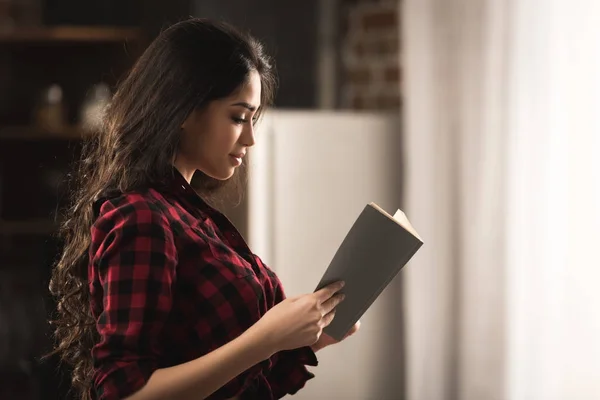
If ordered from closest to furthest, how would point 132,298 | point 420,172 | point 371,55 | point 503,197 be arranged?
point 132,298 < point 503,197 < point 420,172 < point 371,55

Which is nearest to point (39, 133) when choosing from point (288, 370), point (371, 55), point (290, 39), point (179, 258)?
point (290, 39)

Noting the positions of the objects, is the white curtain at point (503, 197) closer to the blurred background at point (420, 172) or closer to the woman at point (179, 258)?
the blurred background at point (420, 172)

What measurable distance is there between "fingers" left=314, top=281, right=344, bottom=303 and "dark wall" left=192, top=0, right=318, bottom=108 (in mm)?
2270

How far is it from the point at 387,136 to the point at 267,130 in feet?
1.48

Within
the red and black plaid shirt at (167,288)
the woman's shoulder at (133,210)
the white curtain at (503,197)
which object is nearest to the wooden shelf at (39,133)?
the white curtain at (503,197)

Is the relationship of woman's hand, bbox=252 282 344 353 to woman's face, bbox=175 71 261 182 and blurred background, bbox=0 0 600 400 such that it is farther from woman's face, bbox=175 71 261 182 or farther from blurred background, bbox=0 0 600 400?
blurred background, bbox=0 0 600 400

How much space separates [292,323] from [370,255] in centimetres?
17

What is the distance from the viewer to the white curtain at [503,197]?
2240 millimetres

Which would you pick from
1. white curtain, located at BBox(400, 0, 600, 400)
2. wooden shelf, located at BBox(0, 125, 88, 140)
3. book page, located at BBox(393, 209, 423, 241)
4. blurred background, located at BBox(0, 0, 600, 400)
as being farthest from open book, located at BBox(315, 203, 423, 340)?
wooden shelf, located at BBox(0, 125, 88, 140)

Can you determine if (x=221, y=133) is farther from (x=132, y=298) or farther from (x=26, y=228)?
(x=26, y=228)

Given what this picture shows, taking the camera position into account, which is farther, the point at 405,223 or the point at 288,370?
the point at 288,370

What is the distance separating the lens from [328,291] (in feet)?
4.10

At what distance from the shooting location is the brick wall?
10.7ft

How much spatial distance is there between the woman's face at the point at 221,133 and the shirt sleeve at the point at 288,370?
0.25m
